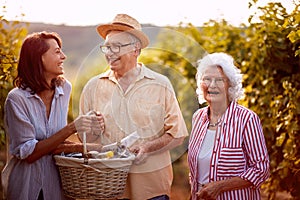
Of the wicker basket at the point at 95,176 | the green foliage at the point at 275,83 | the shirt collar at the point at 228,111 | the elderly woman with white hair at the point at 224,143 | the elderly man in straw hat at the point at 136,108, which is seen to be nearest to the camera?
the wicker basket at the point at 95,176

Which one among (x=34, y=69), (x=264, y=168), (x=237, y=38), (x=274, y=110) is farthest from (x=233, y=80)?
(x=237, y=38)

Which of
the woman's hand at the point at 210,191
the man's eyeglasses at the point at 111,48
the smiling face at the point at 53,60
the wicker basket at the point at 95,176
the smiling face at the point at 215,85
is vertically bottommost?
the woman's hand at the point at 210,191

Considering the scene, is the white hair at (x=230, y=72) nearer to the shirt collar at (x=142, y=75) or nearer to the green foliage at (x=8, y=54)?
the shirt collar at (x=142, y=75)

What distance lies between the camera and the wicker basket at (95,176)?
3.76 metres

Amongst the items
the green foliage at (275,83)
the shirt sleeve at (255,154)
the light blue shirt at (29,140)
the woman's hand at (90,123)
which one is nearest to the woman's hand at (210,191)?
the shirt sleeve at (255,154)

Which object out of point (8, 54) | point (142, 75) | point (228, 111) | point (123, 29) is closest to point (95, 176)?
point (142, 75)

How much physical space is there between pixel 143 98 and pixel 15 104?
0.70 metres

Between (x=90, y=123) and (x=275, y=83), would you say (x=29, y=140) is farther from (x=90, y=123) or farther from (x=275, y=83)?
(x=275, y=83)

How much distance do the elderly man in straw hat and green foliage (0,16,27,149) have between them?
68 centimetres

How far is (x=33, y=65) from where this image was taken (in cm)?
402

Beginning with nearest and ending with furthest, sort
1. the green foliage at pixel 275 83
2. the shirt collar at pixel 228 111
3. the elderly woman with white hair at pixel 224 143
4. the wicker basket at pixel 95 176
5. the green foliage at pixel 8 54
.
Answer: the wicker basket at pixel 95 176 → the elderly woman with white hair at pixel 224 143 → the shirt collar at pixel 228 111 → the green foliage at pixel 8 54 → the green foliage at pixel 275 83

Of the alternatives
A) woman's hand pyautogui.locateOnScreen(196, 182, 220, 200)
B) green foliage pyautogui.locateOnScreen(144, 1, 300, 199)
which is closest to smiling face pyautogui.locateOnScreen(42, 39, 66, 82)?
woman's hand pyautogui.locateOnScreen(196, 182, 220, 200)

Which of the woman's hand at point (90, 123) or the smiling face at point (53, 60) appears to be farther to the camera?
the smiling face at point (53, 60)

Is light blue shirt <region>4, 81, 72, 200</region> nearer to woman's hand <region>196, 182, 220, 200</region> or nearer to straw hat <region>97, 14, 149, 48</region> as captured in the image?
straw hat <region>97, 14, 149, 48</region>
